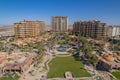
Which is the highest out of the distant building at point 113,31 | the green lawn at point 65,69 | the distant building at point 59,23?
the distant building at point 59,23

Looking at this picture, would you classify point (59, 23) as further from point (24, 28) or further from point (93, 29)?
point (24, 28)

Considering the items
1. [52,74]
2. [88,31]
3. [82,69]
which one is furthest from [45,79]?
[88,31]

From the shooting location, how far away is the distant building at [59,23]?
111m

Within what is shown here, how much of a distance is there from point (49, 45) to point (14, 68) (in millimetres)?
33220

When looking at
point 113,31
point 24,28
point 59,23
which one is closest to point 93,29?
point 113,31

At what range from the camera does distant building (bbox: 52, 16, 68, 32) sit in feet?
364

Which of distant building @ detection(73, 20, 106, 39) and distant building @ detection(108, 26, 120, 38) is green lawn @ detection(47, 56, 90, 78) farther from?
distant building @ detection(108, 26, 120, 38)

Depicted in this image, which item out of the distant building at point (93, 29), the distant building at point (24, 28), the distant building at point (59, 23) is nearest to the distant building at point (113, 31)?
the distant building at point (93, 29)

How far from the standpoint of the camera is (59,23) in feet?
364

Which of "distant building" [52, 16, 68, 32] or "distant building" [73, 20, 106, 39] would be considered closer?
"distant building" [73, 20, 106, 39]

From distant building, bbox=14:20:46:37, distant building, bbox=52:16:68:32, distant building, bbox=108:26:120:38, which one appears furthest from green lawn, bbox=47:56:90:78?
distant building, bbox=52:16:68:32

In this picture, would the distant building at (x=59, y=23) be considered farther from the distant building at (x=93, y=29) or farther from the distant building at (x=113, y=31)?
the distant building at (x=113, y=31)

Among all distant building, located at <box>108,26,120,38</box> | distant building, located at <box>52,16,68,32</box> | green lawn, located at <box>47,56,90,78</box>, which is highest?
distant building, located at <box>52,16,68,32</box>

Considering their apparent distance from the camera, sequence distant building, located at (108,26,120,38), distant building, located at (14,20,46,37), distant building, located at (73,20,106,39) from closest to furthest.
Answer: distant building, located at (14,20,46,37) → distant building, located at (73,20,106,39) → distant building, located at (108,26,120,38)
